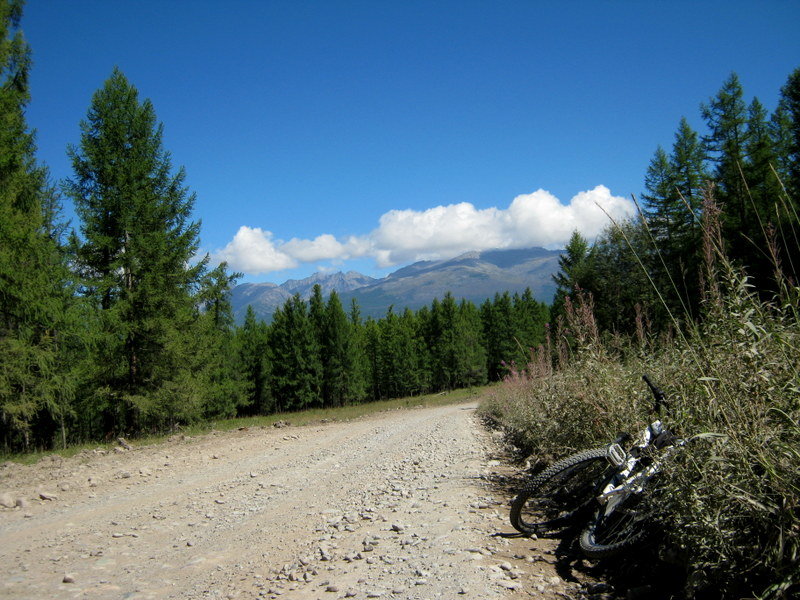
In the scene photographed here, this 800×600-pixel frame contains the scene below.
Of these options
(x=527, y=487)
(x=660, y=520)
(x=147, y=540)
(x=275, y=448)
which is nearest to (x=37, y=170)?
(x=275, y=448)

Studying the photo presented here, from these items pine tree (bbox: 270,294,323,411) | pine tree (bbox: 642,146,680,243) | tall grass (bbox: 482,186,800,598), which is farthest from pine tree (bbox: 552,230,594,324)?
tall grass (bbox: 482,186,800,598)

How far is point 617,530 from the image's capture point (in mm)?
4039

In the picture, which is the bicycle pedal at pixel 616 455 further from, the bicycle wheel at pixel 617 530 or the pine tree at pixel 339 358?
the pine tree at pixel 339 358

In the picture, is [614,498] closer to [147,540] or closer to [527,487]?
[527,487]

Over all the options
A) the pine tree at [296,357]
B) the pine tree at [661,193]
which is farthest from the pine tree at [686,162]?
the pine tree at [296,357]

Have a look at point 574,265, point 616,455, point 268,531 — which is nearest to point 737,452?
point 616,455

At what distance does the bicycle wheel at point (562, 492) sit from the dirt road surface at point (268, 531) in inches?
11.3

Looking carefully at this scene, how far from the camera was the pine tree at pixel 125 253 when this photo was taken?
15969 millimetres

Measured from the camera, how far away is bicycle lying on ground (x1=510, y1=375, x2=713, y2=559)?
3.81 meters

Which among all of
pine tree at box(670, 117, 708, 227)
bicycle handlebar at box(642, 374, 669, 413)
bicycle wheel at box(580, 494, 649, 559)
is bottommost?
bicycle wheel at box(580, 494, 649, 559)

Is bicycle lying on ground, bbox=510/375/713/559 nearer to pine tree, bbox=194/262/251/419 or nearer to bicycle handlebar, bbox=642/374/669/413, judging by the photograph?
bicycle handlebar, bbox=642/374/669/413

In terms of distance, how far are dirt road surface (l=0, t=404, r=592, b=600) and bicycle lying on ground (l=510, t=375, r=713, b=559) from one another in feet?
1.33

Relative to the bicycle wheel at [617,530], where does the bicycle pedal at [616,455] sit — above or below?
above

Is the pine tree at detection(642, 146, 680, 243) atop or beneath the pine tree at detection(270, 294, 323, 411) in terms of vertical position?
atop
